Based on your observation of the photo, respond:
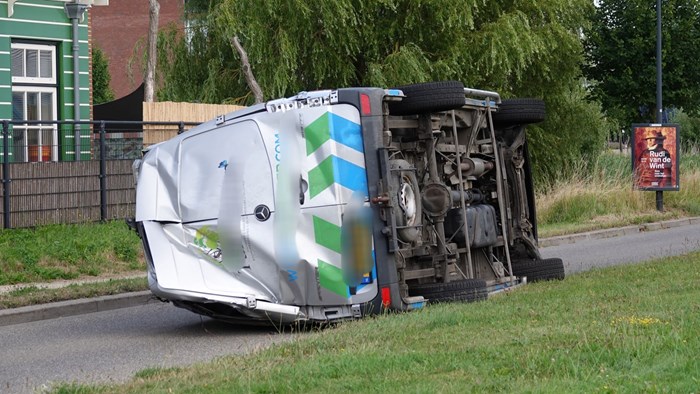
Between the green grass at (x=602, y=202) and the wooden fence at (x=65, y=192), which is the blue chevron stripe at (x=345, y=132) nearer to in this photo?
the wooden fence at (x=65, y=192)

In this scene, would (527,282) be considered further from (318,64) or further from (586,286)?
(318,64)

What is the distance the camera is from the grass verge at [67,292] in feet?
42.3

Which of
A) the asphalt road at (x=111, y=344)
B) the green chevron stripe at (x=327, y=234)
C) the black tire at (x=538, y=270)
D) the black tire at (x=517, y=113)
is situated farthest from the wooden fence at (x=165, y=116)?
the green chevron stripe at (x=327, y=234)

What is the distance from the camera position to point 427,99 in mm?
11359

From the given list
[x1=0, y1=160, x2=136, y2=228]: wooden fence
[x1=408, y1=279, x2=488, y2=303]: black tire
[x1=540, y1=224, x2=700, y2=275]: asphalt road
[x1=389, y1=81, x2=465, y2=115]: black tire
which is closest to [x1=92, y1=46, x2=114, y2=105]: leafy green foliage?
[x1=540, y1=224, x2=700, y2=275]: asphalt road

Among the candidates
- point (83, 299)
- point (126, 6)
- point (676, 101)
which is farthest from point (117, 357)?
point (126, 6)

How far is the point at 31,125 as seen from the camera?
18.5 metres

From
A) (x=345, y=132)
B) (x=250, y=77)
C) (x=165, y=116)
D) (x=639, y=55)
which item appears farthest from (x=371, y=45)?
(x=345, y=132)

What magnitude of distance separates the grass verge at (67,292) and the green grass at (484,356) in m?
4.29

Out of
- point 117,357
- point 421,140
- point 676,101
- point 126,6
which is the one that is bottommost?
point 117,357

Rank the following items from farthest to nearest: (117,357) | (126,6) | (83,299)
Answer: (126,6) → (83,299) → (117,357)

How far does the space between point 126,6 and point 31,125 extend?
4618cm

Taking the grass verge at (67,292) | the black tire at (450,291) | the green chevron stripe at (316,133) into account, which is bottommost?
the grass verge at (67,292)

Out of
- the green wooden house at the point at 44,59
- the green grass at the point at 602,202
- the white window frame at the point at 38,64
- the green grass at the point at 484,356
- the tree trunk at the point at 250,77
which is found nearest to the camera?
the green grass at the point at 484,356
